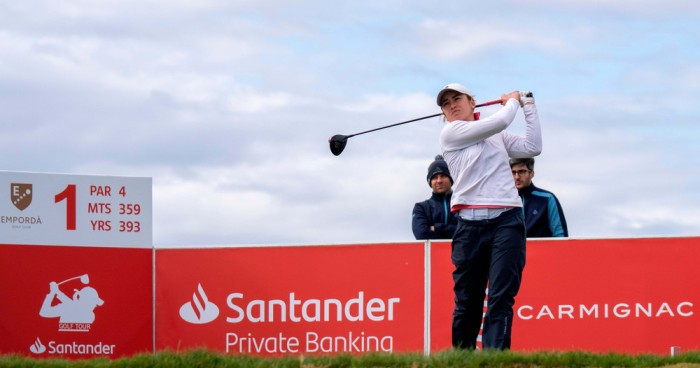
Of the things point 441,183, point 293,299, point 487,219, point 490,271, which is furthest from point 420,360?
point 293,299

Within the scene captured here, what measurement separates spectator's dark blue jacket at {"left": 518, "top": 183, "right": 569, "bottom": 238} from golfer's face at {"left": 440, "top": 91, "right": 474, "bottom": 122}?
3.93 m

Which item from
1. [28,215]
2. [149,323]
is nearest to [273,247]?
[149,323]

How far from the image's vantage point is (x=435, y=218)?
14203mm

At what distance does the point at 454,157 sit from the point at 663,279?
16.8ft

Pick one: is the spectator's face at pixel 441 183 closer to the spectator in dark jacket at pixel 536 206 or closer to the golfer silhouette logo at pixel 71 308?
the spectator in dark jacket at pixel 536 206

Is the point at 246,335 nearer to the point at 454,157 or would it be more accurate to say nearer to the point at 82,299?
the point at 82,299

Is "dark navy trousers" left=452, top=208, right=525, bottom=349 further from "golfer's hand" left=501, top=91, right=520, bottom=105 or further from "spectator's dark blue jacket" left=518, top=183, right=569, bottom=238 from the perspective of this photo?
"spectator's dark blue jacket" left=518, top=183, right=569, bottom=238

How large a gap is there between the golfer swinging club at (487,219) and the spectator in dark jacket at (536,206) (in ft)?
12.4

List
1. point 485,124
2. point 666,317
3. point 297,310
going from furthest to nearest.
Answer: point 297,310
point 666,317
point 485,124

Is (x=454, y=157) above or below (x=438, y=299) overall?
above

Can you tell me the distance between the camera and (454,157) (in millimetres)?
9633

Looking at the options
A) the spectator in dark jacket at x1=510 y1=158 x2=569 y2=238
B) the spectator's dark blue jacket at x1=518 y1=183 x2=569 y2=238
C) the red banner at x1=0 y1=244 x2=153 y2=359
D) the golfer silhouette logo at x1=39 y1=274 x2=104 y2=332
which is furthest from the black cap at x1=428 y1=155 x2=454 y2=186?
the golfer silhouette logo at x1=39 y1=274 x2=104 y2=332

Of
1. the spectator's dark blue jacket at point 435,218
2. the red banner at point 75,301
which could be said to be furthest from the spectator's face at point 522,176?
the red banner at point 75,301

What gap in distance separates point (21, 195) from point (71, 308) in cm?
145
